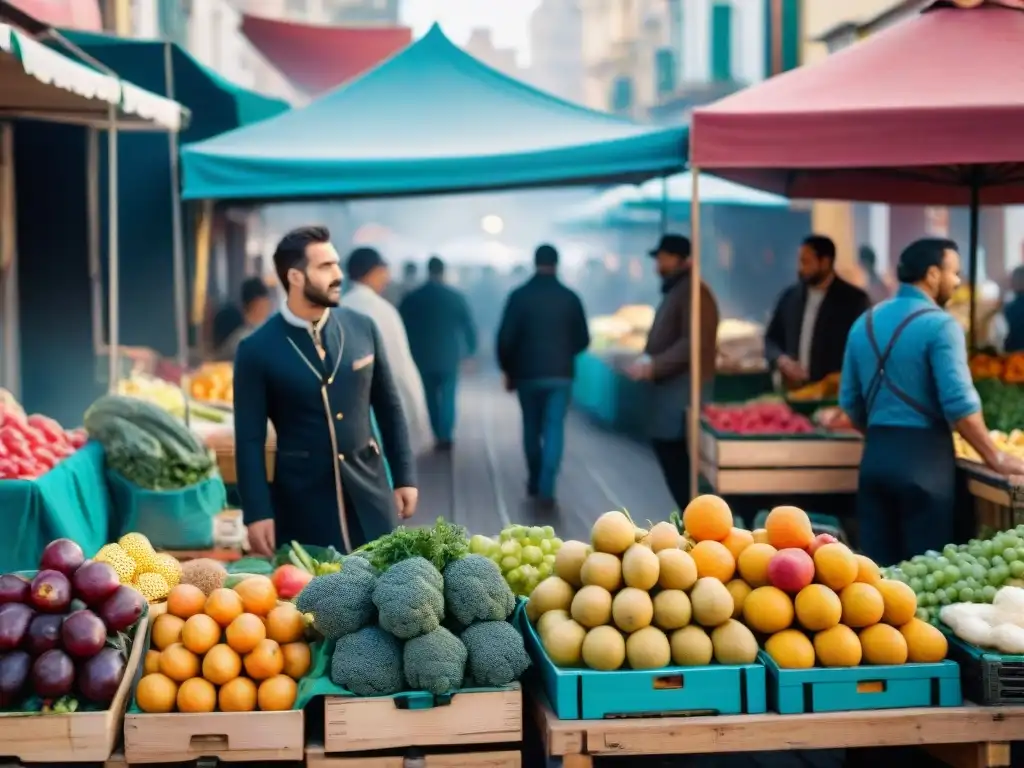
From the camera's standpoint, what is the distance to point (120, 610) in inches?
163

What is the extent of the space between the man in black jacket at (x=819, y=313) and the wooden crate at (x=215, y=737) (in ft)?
20.6

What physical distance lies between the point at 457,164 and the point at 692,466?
252cm

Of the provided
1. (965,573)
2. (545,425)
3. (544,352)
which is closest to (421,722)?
(965,573)

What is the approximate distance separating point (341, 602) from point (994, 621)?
207 centimetres

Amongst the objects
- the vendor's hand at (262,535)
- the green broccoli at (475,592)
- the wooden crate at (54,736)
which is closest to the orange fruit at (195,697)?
the wooden crate at (54,736)

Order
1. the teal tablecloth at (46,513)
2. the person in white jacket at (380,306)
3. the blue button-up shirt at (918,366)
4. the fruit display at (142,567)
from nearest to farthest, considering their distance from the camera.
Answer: the fruit display at (142,567) < the teal tablecloth at (46,513) < the blue button-up shirt at (918,366) < the person in white jacket at (380,306)

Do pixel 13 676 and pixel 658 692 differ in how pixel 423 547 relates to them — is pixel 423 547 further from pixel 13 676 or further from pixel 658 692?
pixel 13 676

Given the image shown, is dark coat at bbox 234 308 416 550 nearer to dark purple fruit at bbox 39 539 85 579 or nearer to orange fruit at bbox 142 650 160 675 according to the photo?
dark purple fruit at bbox 39 539 85 579

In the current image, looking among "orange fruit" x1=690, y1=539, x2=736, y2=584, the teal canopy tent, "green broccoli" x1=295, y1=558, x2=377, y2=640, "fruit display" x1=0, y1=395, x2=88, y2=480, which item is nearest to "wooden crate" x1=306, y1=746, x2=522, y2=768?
"green broccoli" x1=295, y1=558, x2=377, y2=640

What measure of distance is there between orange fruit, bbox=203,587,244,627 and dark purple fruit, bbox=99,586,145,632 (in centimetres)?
21

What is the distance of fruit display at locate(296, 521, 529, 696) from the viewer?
3973mm

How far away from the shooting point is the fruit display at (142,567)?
4.81 metres

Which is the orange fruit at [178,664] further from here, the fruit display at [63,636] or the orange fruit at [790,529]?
the orange fruit at [790,529]

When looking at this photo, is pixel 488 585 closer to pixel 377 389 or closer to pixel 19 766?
pixel 19 766
